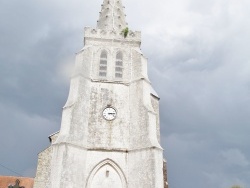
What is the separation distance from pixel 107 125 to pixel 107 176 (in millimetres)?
3631

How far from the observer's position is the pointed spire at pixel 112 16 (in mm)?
28656

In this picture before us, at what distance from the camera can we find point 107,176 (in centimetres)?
2067

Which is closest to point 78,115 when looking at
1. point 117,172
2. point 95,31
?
point 117,172

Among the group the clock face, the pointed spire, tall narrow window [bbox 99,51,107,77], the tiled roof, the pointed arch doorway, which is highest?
the pointed spire

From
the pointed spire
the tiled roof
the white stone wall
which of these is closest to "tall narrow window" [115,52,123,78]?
the white stone wall

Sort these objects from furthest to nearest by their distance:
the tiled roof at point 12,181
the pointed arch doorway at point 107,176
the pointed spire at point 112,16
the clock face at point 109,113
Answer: the tiled roof at point 12,181 → the pointed spire at point 112,16 → the clock face at point 109,113 → the pointed arch doorway at point 107,176

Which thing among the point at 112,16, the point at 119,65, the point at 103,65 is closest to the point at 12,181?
the point at 103,65

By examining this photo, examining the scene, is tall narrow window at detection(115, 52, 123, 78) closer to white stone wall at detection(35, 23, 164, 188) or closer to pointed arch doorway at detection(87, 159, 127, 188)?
white stone wall at detection(35, 23, 164, 188)

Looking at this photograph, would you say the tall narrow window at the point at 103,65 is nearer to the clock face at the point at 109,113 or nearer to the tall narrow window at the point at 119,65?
the tall narrow window at the point at 119,65

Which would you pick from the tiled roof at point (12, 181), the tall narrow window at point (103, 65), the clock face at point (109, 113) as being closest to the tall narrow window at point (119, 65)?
the tall narrow window at point (103, 65)

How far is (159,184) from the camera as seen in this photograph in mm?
19328

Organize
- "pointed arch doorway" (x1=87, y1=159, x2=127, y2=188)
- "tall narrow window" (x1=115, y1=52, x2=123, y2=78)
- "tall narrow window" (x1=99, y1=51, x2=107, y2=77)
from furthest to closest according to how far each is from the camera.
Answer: "tall narrow window" (x1=115, y1=52, x2=123, y2=78) → "tall narrow window" (x1=99, y1=51, x2=107, y2=77) → "pointed arch doorway" (x1=87, y1=159, x2=127, y2=188)

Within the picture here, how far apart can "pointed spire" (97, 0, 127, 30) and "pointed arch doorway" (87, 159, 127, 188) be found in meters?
13.0

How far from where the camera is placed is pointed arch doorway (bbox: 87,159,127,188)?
20.4 metres
